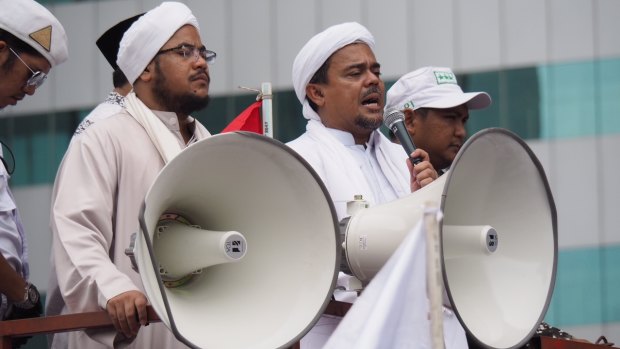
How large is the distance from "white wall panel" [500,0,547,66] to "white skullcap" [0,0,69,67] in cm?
559

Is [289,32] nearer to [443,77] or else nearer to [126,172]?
[443,77]

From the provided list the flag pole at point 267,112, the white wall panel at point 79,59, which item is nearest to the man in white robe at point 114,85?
the flag pole at point 267,112

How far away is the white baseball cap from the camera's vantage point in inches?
184

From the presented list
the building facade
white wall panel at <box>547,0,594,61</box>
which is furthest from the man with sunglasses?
white wall panel at <box>547,0,594,61</box>

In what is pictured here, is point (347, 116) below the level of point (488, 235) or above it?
above

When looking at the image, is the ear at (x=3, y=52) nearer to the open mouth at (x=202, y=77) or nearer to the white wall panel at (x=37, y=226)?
the open mouth at (x=202, y=77)

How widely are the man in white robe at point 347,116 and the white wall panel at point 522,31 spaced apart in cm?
482

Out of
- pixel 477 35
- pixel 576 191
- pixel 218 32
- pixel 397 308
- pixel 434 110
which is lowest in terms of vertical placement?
pixel 576 191

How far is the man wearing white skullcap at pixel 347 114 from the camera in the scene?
4043 millimetres

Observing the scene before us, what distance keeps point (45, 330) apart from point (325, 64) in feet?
5.19

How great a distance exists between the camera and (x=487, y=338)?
3.16 meters

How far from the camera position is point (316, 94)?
14.0 ft

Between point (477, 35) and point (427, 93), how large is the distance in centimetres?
434

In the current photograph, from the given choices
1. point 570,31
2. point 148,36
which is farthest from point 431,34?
point 148,36
